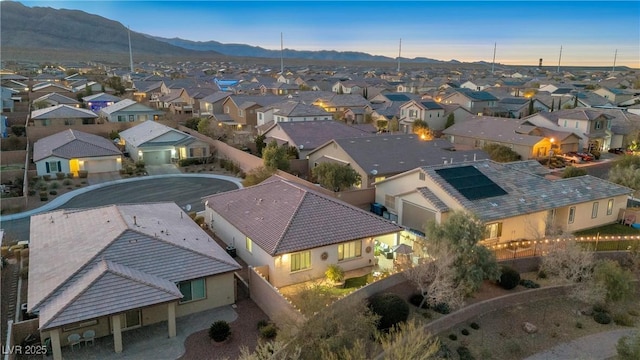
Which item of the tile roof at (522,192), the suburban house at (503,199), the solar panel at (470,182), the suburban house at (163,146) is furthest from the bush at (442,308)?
the suburban house at (163,146)

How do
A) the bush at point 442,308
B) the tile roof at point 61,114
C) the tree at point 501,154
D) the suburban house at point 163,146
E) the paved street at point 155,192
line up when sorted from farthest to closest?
the tile roof at point 61,114 → the suburban house at point 163,146 → the tree at point 501,154 → the paved street at point 155,192 → the bush at point 442,308

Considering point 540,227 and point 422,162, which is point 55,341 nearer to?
point 540,227

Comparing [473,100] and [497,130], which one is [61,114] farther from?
[473,100]

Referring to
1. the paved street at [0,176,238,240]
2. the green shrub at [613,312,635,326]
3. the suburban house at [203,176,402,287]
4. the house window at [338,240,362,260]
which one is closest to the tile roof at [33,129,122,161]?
the paved street at [0,176,238,240]

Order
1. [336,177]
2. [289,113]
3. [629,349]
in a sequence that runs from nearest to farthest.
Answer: [629,349]
[336,177]
[289,113]

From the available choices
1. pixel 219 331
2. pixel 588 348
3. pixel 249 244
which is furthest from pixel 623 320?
pixel 219 331

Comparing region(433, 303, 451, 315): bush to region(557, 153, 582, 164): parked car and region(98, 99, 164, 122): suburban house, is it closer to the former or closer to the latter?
region(557, 153, 582, 164): parked car

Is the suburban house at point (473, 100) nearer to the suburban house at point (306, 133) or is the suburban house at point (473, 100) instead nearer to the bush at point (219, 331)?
the suburban house at point (306, 133)
